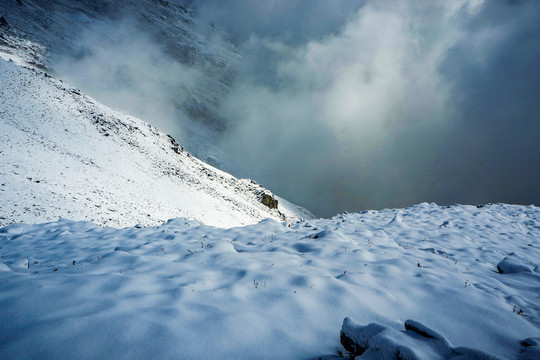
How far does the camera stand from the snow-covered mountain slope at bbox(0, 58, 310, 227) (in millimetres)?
16047

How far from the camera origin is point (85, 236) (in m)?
7.73

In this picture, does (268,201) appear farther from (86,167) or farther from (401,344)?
(401,344)

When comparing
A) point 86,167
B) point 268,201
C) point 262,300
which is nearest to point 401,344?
point 262,300

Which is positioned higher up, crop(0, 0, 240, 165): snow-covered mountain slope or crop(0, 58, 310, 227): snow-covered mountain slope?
crop(0, 0, 240, 165): snow-covered mountain slope

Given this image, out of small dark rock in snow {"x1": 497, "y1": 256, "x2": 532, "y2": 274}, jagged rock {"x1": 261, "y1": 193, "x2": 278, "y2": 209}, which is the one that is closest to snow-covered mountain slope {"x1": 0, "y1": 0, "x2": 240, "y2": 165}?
jagged rock {"x1": 261, "y1": 193, "x2": 278, "y2": 209}

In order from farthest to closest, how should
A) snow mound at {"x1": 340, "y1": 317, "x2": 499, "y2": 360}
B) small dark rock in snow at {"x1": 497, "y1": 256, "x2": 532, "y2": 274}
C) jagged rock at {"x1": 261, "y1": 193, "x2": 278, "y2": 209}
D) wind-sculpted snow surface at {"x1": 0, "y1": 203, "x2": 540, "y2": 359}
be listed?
jagged rock at {"x1": 261, "y1": 193, "x2": 278, "y2": 209} < small dark rock in snow at {"x1": 497, "y1": 256, "x2": 532, "y2": 274} < wind-sculpted snow surface at {"x1": 0, "y1": 203, "x2": 540, "y2": 359} < snow mound at {"x1": 340, "y1": 317, "x2": 499, "y2": 360}

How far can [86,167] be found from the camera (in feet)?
77.1

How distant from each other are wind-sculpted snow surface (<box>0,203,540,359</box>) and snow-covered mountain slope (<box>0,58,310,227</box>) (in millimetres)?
11970

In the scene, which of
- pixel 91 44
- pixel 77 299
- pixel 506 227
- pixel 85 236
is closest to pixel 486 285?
pixel 77 299

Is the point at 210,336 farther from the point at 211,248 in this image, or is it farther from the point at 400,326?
the point at 211,248

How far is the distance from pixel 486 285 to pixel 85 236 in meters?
10.4

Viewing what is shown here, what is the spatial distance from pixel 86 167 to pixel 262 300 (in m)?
27.2

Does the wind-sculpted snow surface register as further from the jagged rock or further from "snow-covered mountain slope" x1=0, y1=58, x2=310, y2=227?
the jagged rock

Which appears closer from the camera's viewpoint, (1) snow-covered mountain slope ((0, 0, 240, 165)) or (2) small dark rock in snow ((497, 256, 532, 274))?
(2) small dark rock in snow ((497, 256, 532, 274))
